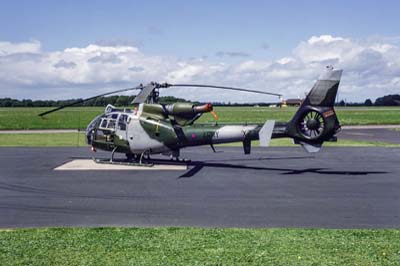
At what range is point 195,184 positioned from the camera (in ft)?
55.3

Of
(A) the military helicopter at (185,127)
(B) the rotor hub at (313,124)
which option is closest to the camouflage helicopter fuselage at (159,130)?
(A) the military helicopter at (185,127)

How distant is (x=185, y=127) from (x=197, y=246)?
12228mm

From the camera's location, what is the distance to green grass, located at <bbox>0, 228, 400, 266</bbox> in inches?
316

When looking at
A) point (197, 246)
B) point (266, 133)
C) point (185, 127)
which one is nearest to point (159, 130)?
point (185, 127)

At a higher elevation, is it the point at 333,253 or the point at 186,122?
the point at 186,122

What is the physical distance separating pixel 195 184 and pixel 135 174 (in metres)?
3.28

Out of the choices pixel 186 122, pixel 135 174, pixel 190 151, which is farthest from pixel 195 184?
pixel 190 151

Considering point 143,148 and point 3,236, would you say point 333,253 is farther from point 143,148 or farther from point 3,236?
point 143,148

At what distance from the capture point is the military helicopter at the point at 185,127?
61.6 ft

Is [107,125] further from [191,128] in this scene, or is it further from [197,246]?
[197,246]

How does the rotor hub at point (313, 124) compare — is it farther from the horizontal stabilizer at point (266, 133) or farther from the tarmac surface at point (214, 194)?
the tarmac surface at point (214, 194)

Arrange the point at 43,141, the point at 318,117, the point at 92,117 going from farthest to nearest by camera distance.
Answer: the point at 92,117, the point at 43,141, the point at 318,117

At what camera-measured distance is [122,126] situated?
21562 mm

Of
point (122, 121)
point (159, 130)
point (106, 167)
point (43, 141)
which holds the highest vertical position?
point (122, 121)
